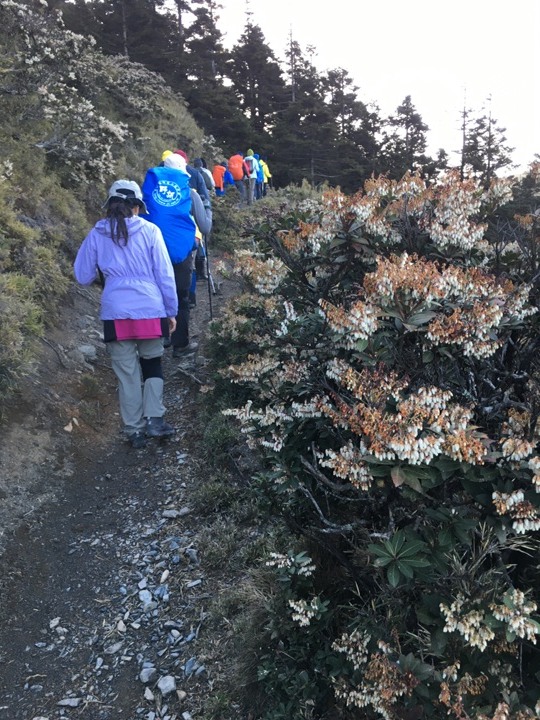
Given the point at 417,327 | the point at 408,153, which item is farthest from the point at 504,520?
the point at 408,153

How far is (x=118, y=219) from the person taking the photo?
Answer: 5.22 metres

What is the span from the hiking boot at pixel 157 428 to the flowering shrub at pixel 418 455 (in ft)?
10.2

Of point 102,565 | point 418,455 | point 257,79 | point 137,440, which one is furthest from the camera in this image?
point 257,79

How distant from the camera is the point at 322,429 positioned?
262cm

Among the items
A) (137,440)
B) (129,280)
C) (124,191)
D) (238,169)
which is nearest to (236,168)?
(238,169)

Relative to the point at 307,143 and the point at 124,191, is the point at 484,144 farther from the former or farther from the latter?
the point at 124,191

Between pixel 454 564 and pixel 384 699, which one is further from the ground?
pixel 454 564

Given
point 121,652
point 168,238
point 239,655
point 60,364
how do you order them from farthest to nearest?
point 168,238 < point 60,364 < point 121,652 < point 239,655

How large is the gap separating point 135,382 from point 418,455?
13.7 ft

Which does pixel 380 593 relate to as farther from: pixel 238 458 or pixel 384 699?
pixel 238 458

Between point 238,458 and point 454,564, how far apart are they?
3.09m

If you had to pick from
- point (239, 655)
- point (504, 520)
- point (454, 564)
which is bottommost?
point (239, 655)

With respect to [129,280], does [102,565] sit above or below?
below

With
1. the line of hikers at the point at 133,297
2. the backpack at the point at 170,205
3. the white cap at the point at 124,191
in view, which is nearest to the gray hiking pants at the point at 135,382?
the line of hikers at the point at 133,297
